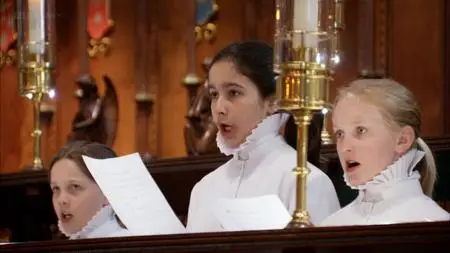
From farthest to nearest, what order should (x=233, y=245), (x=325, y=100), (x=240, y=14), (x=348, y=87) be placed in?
(x=240, y=14), (x=348, y=87), (x=325, y=100), (x=233, y=245)

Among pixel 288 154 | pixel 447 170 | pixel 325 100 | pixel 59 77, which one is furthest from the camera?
pixel 59 77

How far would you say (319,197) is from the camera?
11.5ft

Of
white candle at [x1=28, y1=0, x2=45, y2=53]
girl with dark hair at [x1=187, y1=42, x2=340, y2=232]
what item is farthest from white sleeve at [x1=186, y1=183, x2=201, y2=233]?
white candle at [x1=28, y1=0, x2=45, y2=53]

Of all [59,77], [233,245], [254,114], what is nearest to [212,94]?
[254,114]

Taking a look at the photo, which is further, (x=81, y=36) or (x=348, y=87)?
(x=81, y=36)

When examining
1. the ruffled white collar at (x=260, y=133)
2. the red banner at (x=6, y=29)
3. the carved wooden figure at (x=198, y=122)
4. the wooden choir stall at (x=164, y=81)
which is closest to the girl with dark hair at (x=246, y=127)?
the ruffled white collar at (x=260, y=133)

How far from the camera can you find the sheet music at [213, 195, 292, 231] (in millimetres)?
3068

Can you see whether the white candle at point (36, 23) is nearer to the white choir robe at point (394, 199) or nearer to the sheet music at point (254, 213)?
the white choir robe at point (394, 199)

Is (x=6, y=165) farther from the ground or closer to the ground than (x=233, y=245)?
closer to the ground

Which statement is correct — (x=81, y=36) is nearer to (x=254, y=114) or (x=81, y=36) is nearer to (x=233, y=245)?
(x=254, y=114)

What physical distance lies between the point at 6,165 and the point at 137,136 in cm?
128

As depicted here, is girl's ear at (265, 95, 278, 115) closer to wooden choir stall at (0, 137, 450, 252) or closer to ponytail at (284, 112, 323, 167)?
ponytail at (284, 112, 323, 167)

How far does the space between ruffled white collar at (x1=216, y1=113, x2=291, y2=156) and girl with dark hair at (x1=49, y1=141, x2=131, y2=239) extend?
503 millimetres

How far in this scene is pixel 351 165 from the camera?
3.32 m
